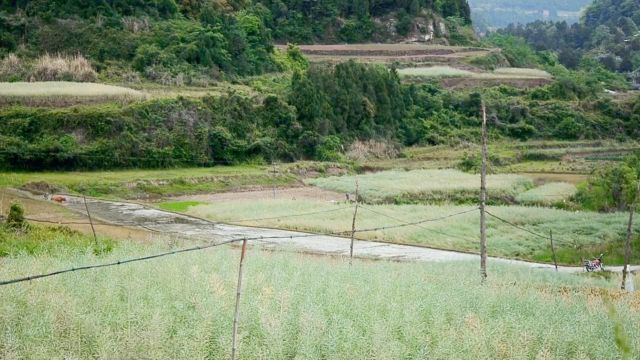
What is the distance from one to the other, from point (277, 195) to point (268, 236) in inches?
400

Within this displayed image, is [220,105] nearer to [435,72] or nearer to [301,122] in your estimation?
[301,122]

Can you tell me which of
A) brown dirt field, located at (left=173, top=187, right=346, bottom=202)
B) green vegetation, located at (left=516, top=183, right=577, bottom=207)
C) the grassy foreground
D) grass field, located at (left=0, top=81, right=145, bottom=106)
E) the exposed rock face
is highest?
the grassy foreground

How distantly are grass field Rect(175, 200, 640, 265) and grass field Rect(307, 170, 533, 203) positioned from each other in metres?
2.04

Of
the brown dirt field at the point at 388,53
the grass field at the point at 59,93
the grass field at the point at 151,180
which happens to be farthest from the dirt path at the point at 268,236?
the brown dirt field at the point at 388,53

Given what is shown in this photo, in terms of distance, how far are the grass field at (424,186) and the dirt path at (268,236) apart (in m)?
7.25

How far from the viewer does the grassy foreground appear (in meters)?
8.01

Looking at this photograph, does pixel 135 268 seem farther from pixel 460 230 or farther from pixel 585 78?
pixel 585 78

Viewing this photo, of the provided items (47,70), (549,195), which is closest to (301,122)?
(47,70)

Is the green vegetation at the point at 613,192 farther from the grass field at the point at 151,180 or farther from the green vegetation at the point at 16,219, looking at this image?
the green vegetation at the point at 16,219

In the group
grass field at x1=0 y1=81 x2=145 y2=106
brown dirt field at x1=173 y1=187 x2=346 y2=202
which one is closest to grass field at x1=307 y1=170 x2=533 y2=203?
brown dirt field at x1=173 y1=187 x2=346 y2=202

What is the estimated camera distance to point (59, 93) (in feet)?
117

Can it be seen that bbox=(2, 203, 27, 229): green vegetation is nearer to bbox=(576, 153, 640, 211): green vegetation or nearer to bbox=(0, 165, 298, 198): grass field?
bbox=(0, 165, 298, 198): grass field

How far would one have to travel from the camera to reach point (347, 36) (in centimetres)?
6688

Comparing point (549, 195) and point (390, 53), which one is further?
point (390, 53)
